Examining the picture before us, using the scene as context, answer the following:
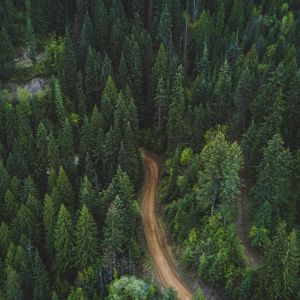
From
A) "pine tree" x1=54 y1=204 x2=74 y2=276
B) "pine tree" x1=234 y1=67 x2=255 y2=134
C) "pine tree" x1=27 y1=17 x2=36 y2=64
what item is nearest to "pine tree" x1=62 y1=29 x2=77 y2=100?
"pine tree" x1=27 y1=17 x2=36 y2=64

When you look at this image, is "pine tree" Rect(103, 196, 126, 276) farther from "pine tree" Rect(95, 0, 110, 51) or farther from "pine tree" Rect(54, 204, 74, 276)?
"pine tree" Rect(95, 0, 110, 51)

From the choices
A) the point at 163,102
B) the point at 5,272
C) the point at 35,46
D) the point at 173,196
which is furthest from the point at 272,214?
the point at 35,46

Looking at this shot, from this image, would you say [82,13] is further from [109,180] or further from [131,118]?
[109,180]

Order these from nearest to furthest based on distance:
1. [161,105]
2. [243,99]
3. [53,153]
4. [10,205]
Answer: [10,205]
[53,153]
[243,99]
[161,105]

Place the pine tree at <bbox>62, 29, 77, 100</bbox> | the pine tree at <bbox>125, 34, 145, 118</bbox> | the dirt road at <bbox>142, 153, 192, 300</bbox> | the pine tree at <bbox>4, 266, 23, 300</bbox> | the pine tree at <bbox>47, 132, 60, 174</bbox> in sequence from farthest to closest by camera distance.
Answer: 1. the pine tree at <bbox>62, 29, 77, 100</bbox>
2. the pine tree at <bbox>125, 34, 145, 118</bbox>
3. the pine tree at <bbox>47, 132, 60, 174</bbox>
4. the dirt road at <bbox>142, 153, 192, 300</bbox>
5. the pine tree at <bbox>4, 266, 23, 300</bbox>

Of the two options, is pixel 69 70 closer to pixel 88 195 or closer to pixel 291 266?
pixel 88 195

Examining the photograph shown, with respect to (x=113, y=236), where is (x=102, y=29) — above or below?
above

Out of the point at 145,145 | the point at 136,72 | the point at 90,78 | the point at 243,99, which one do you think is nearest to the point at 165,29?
the point at 136,72

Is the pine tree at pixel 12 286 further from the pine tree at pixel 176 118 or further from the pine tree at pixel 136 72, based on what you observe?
the pine tree at pixel 136 72
